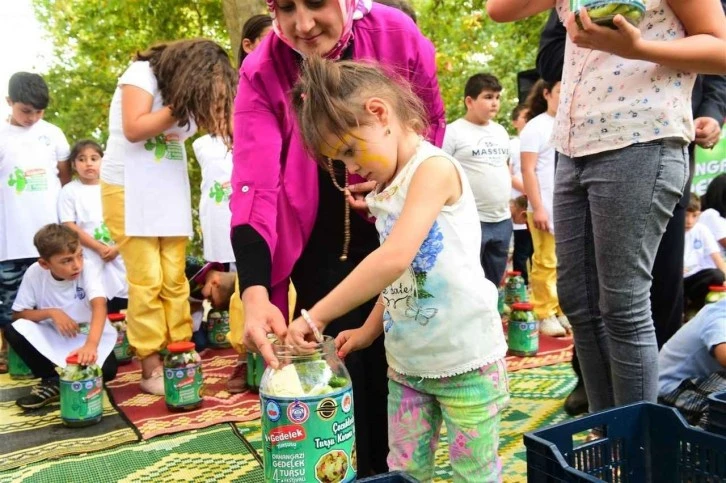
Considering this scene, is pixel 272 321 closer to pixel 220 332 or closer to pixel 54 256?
pixel 54 256

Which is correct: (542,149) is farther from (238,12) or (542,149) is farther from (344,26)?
(344,26)

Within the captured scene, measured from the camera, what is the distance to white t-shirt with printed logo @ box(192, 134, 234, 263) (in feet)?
13.2

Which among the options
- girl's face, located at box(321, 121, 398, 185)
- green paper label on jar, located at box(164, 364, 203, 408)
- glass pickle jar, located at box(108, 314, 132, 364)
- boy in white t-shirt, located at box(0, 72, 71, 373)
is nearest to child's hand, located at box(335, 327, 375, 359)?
girl's face, located at box(321, 121, 398, 185)

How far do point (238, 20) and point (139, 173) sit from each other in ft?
7.49

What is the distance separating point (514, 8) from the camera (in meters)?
2.02

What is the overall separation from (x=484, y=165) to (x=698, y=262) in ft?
5.16

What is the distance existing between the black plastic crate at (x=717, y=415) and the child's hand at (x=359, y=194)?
905 mm

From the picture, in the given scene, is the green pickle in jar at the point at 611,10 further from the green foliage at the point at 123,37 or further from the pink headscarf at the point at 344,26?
the green foliage at the point at 123,37

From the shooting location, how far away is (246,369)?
366cm

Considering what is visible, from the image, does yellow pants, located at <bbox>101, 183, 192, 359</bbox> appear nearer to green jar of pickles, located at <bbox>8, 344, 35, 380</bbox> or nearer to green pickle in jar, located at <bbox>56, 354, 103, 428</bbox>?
green pickle in jar, located at <bbox>56, 354, 103, 428</bbox>

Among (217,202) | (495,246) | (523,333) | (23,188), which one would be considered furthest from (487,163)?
(23,188)

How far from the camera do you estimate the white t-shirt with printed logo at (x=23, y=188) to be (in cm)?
453

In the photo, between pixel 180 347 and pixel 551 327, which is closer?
pixel 180 347

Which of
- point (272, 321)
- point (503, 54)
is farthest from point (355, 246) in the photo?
point (503, 54)
